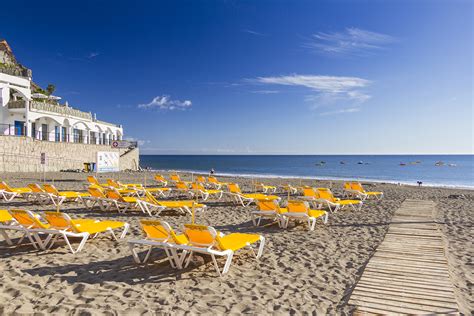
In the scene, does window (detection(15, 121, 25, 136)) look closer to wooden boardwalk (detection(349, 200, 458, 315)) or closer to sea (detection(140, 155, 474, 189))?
sea (detection(140, 155, 474, 189))

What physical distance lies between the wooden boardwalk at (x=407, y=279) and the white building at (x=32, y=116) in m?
24.3

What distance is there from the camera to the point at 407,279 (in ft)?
14.6

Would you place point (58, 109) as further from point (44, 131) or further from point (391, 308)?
point (391, 308)

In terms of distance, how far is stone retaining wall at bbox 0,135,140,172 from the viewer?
22.0m

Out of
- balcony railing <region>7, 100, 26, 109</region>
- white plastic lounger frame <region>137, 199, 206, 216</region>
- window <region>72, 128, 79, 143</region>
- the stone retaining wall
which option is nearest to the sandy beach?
white plastic lounger frame <region>137, 199, 206, 216</region>

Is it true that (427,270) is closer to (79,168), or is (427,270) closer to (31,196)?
(31,196)

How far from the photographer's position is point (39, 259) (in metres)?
5.17

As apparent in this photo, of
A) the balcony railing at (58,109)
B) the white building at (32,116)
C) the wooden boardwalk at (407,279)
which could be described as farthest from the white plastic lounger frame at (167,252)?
the balcony railing at (58,109)

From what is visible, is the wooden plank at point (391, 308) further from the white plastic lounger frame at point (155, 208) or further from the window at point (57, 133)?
the window at point (57, 133)

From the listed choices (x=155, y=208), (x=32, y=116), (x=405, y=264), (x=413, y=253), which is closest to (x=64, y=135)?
(x=32, y=116)

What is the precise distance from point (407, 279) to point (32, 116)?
27.7 m

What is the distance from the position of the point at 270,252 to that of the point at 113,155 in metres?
22.3

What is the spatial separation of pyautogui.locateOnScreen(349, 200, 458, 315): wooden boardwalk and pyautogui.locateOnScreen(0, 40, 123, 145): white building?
79.7 feet

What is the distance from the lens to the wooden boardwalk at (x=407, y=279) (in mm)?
3676
